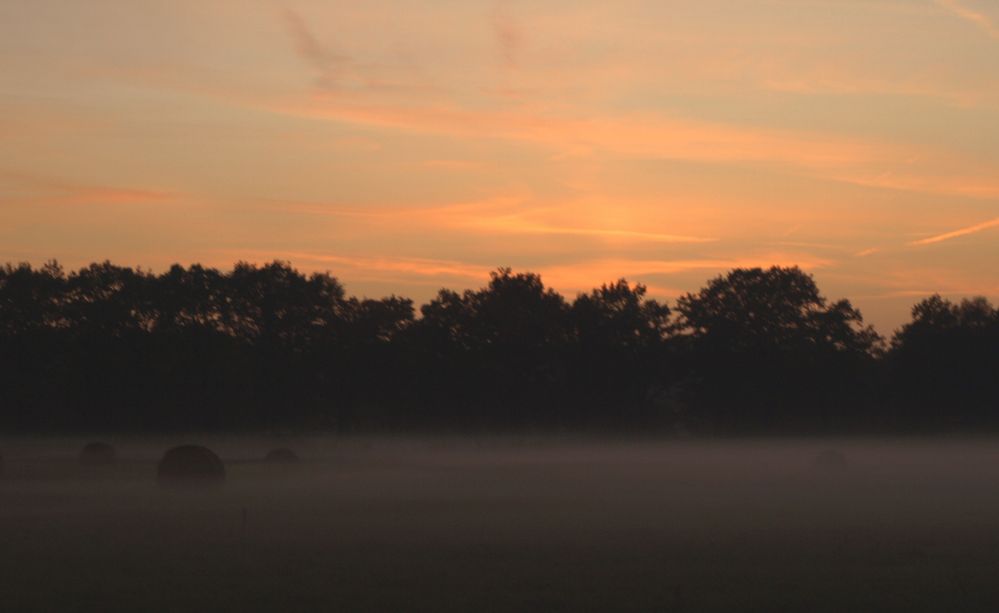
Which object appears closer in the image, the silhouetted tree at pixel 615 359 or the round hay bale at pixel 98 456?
the round hay bale at pixel 98 456

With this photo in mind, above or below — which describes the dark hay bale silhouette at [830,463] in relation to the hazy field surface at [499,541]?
above

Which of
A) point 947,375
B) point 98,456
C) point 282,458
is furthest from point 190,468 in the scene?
point 947,375

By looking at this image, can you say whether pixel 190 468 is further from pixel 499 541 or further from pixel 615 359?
pixel 615 359

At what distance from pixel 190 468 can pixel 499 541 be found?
23.8 meters

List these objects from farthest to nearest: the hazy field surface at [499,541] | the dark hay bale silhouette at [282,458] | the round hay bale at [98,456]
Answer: the dark hay bale silhouette at [282,458], the round hay bale at [98,456], the hazy field surface at [499,541]

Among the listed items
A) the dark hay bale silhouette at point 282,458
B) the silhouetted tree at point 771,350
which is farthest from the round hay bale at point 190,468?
the silhouetted tree at point 771,350

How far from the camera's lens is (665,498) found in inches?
1811

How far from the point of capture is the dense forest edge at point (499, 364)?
361 ft

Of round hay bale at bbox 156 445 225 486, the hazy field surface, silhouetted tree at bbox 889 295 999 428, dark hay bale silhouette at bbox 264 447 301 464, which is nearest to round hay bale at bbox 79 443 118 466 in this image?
the hazy field surface

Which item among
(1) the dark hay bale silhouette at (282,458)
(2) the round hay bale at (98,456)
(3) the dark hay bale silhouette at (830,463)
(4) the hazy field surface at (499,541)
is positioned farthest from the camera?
(1) the dark hay bale silhouette at (282,458)

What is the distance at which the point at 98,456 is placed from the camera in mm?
68000

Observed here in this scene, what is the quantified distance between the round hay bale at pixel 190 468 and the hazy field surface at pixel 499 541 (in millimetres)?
1268

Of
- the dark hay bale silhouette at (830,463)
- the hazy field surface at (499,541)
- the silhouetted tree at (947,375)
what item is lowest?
the hazy field surface at (499,541)

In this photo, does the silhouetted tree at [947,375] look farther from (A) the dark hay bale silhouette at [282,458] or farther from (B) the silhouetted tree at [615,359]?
(A) the dark hay bale silhouette at [282,458]
